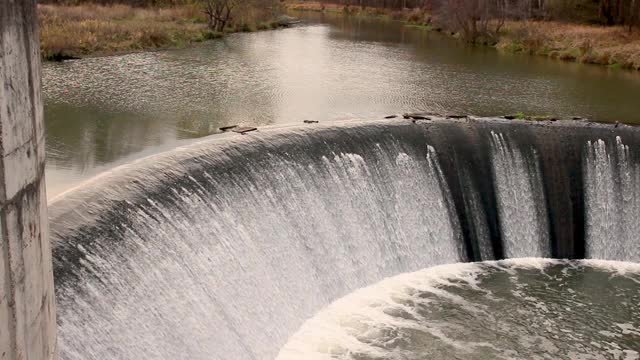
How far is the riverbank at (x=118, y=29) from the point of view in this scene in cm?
1894

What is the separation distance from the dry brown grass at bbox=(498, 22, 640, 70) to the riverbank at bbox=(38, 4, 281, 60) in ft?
37.5

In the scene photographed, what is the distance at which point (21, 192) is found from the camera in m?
3.90

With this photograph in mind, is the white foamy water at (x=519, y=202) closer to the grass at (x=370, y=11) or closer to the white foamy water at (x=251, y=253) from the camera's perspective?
the white foamy water at (x=251, y=253)

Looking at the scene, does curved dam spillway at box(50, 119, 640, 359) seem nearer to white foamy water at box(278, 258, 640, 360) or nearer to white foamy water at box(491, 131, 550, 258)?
white foamy water at box(491, 131, 550, 258)

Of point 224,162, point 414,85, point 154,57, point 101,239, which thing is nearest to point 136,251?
point 101,239

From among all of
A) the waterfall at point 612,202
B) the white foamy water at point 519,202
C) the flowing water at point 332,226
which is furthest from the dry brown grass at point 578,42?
the white foamy water at point 519,202

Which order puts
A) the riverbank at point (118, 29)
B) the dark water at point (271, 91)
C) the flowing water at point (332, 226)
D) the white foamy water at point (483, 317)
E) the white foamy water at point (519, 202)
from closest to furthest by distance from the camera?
the flowing water at point (332, 226), the white foamy water at point (483, 317), the dark water at point (271, 91), the white foamy water at point (519, 202), the riverbank at point (118, 29)

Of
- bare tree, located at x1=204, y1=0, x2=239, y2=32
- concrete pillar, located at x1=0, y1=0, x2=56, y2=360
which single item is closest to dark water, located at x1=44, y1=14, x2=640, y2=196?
concrete pillar, located at x1=0, y1=0, x2=56, y2=360

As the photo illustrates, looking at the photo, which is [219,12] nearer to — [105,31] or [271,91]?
[105,31]

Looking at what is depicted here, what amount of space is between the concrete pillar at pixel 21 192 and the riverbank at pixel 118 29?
1473 centimetres

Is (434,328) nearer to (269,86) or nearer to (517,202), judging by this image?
(517,202)

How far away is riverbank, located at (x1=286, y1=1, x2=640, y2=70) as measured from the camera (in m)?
24.7

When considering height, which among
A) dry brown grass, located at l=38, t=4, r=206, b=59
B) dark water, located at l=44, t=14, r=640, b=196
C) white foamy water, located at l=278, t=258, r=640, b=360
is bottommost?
white foamy water, located at l=278, t=258, r=640, b=360

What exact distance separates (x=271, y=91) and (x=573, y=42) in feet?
54.9
